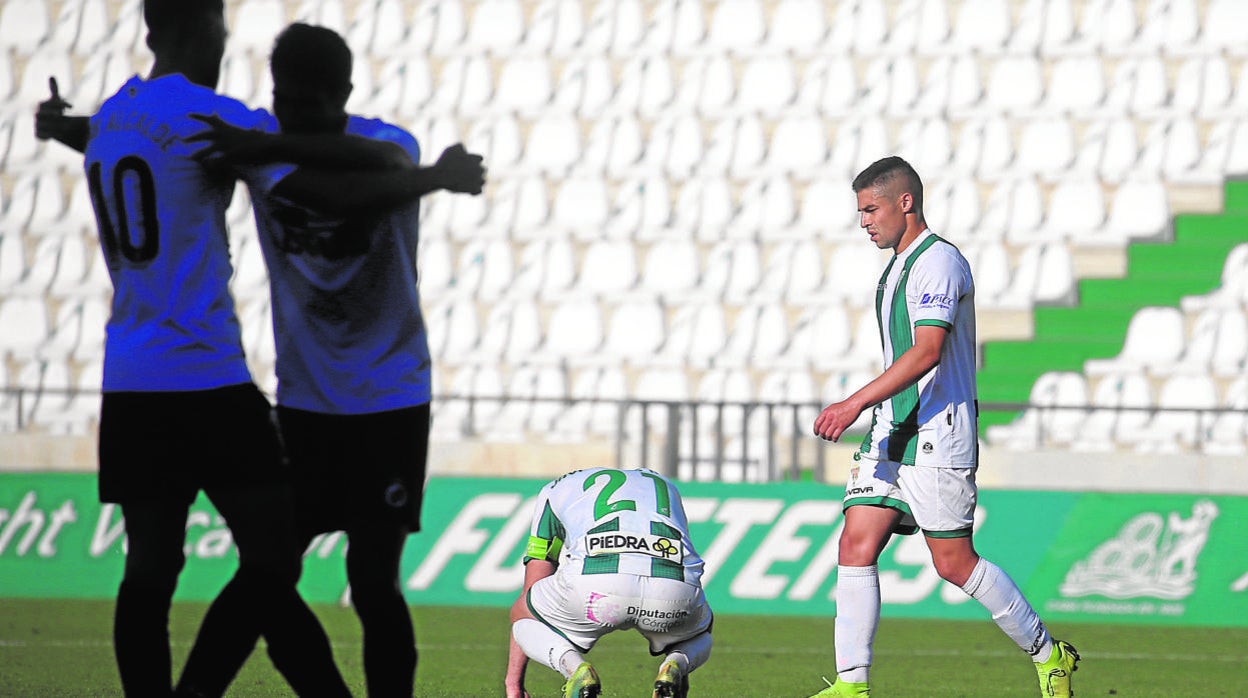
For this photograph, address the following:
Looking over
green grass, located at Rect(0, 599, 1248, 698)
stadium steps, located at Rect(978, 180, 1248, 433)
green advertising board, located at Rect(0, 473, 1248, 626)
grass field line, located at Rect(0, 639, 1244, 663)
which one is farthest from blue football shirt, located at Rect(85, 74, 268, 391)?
stadium steps, located at Rect(978, 180, 1248, 433)

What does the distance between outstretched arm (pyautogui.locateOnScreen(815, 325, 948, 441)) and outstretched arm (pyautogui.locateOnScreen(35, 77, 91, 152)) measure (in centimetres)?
207

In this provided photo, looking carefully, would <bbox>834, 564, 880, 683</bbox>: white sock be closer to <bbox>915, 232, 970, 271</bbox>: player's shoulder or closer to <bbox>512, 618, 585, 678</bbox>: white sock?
<bbox>512, 618, 585, 678</bbox>: white sock

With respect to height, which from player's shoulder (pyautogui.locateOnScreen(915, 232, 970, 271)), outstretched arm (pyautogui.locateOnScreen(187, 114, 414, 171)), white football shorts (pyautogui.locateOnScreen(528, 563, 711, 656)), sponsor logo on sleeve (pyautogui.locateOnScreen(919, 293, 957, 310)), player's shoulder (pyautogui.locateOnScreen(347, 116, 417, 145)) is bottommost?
white football shorts (pyautogui.locateOnScreen(528, 563, 711, 656))

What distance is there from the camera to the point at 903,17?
17.2 m

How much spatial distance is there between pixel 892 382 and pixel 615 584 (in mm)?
994

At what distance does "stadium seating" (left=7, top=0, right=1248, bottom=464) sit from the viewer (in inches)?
601

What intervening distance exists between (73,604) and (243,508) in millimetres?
7217

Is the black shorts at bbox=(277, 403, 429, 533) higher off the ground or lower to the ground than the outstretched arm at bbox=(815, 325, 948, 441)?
lower

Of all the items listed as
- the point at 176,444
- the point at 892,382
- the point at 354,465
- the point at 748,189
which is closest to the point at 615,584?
the point at 892,382

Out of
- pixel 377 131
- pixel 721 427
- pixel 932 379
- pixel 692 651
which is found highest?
pixel 377 131

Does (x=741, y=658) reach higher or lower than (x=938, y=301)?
lower

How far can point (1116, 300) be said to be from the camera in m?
15.6

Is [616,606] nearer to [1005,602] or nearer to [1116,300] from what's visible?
[1005,602]

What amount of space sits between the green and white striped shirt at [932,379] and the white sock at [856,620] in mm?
374
